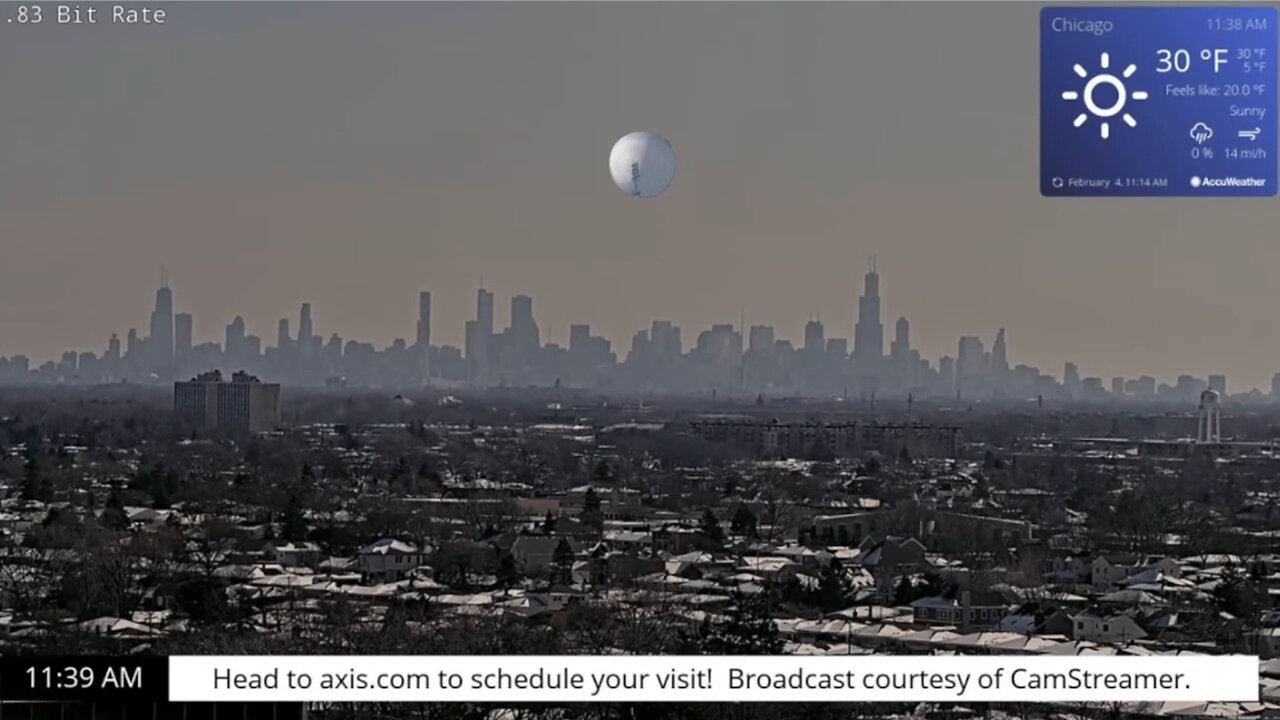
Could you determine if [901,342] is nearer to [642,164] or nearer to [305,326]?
[642,164]

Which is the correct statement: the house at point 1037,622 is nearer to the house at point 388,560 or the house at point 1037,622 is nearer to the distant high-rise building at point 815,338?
the house at point 388,560

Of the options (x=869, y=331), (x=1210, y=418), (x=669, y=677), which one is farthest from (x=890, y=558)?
(x=669, y=677)

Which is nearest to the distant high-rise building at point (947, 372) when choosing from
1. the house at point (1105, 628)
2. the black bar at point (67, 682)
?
the house at point (1105, 628)

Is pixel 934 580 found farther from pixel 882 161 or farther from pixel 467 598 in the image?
pixel 882 161

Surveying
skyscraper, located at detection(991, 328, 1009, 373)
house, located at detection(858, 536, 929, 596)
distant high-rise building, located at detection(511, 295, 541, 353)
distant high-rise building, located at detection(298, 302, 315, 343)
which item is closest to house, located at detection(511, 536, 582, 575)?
house, located at detection(858, 536, 929, 596)

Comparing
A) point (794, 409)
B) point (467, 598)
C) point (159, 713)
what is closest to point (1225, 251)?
point (794, 409)

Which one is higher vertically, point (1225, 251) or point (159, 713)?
point (1225, 251)

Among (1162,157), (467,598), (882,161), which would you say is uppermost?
(882,161)
